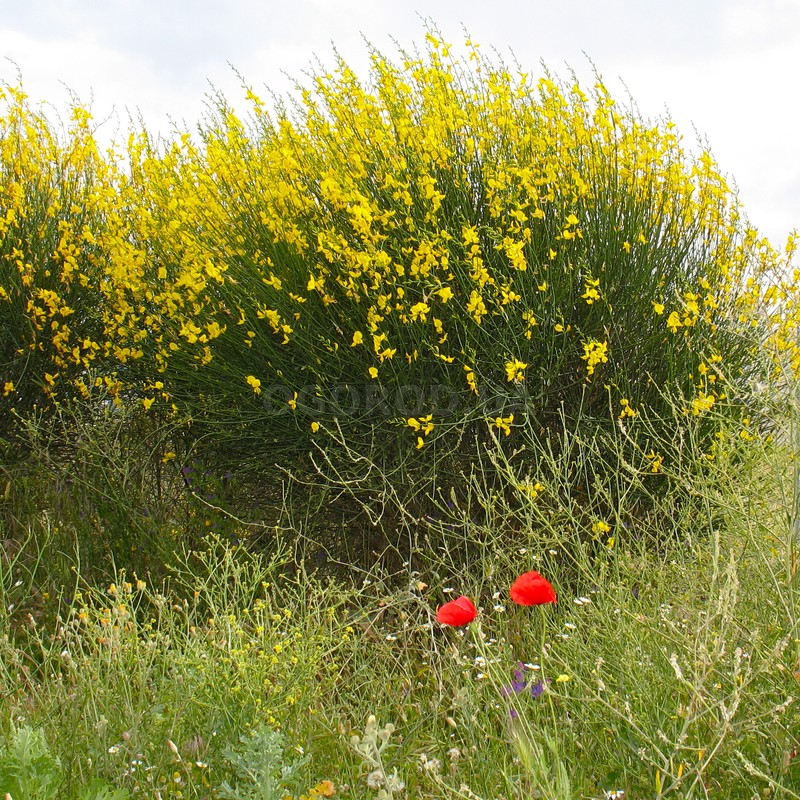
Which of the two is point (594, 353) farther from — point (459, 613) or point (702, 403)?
point (459, 613)

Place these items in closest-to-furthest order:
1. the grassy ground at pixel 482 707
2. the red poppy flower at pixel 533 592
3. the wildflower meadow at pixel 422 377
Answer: the grassy ground at pixel 482 707, the red poppy flower at pixel 533 592, the wildflower meadow at pixel 422 377

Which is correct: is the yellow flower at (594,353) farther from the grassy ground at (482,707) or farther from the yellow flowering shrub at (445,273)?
the grassy ground at (482,707)

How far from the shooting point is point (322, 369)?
3.92 metres

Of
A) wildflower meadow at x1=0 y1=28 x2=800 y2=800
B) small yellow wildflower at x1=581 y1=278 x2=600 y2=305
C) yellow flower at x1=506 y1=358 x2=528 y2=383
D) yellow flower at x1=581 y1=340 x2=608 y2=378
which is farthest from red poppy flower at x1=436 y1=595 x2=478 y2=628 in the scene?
small yellow wildflower at x1=581 y1=278 x2=600 y2=305

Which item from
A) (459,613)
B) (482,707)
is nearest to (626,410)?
(482,707)

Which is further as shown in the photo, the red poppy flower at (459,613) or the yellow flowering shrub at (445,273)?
the yellow flowering shrub at (445,273)

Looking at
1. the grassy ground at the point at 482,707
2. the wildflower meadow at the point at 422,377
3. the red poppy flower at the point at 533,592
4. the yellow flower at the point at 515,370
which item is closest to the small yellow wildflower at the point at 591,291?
the wildflower meadow at the point at 422,377

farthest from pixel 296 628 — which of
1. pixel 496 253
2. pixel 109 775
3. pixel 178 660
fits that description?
pixel 496 253

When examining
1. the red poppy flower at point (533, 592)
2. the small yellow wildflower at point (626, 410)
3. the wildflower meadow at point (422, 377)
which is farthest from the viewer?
the small yellow wildflower at point (626, 410)

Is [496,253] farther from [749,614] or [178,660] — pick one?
[178,660]

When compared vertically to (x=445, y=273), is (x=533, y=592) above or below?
below

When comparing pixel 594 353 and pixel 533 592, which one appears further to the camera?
pixel 594 353

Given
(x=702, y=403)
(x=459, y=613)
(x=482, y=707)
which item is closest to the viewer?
Answer: (x=459, y=613)

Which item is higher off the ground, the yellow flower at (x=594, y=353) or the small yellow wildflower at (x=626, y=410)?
the yellow flower at (x=594, y=353)
